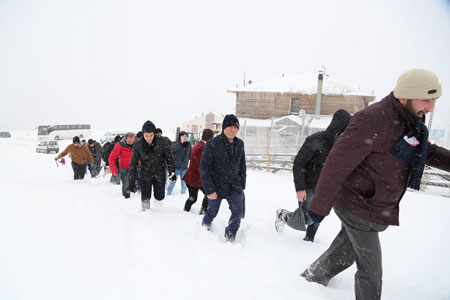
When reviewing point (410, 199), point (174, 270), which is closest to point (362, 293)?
point (174, 270)

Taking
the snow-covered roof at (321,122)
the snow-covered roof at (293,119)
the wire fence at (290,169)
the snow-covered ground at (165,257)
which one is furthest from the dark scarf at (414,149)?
the snow-covered roof at (293,119)

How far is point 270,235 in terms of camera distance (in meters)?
4.15

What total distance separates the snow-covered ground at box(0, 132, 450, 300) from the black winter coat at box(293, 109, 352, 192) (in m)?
1.05

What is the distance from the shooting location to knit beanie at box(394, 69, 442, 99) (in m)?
1.77

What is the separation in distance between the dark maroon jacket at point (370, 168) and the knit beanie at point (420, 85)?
10 centimetres

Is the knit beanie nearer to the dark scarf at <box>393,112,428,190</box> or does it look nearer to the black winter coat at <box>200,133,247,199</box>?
the dark scarf at <box>393,112,428,190</box>

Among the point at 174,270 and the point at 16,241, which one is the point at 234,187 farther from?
the point at 16,241

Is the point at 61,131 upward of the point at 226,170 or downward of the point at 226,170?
downward

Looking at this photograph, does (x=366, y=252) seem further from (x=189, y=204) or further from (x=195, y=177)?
(x=189, y=204)

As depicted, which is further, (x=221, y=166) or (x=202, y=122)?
(x=202, y=122)

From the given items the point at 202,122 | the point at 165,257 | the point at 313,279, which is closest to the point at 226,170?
the point at 165,257

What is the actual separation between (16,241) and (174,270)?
1636 mm

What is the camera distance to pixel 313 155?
360cm

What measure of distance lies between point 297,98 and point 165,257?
26794 millimetres
